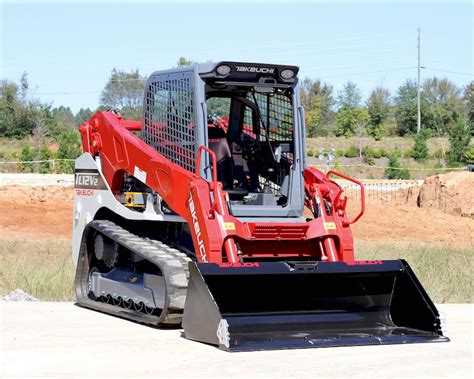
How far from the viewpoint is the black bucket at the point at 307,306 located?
372 inches

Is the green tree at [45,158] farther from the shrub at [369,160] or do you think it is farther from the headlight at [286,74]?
the headlight at [286,74]

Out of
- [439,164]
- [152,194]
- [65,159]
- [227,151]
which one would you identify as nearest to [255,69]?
[227,151]

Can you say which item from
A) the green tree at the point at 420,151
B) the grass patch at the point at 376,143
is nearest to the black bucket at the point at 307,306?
the green tree at the point at 420,151

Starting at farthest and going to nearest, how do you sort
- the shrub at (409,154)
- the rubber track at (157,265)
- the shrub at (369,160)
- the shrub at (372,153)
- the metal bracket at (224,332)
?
the shrub at (409,154) < the shrub at (372,153) < the shrub at (369,160) < the rubber track at (157,265) < the metal bracket at (224,332)

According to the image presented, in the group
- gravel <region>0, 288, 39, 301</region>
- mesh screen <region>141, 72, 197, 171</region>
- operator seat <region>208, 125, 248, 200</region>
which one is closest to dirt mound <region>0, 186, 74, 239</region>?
gravel <region>0, 288, 39, 301</region>

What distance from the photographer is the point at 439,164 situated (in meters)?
52.8

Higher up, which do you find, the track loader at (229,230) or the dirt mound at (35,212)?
the track loader at (229,230)

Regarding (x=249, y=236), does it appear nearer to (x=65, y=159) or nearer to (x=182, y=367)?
(x=182, y=367)

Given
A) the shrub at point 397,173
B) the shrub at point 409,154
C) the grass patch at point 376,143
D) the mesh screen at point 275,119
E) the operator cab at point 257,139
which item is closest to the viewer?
the operator cab at point 257,139

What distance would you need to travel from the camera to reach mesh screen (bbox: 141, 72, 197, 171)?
11133mm

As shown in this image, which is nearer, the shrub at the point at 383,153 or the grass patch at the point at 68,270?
the grass patch at the point at 68,270

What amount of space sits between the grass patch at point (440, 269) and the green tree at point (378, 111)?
155 feet

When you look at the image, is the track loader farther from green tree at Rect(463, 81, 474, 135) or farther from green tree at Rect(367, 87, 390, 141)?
green tree at Rect(463, 81, 474, 135)

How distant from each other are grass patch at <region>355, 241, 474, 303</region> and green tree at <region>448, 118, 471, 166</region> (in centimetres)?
3451
